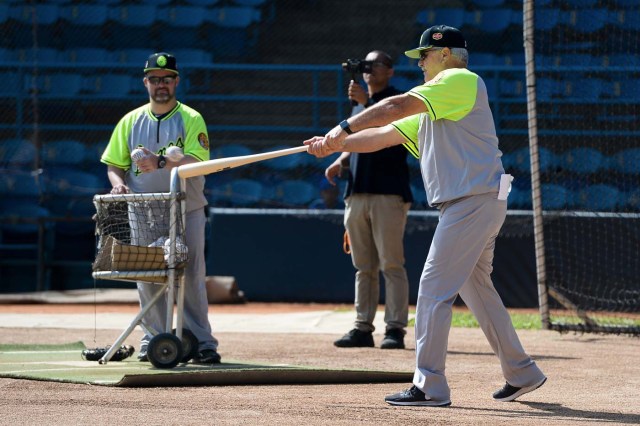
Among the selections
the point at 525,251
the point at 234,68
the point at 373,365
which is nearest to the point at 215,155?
the point at 234,68

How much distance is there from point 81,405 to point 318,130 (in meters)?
9.85

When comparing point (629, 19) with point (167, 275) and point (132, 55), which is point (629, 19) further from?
point (132, 55)

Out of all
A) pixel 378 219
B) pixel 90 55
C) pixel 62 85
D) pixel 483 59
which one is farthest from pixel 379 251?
pixel 90 55

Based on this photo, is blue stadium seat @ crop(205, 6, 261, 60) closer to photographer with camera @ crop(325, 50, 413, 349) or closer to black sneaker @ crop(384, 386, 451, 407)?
photographer with camera @ crop(325, 50, 413, 349)

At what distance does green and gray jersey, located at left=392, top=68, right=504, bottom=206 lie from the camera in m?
5.31

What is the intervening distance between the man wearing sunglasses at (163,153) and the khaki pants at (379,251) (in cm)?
171

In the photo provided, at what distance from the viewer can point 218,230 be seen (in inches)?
533

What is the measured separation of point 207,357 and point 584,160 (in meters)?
5.83

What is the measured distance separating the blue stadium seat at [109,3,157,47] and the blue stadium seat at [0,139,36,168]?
249 cm

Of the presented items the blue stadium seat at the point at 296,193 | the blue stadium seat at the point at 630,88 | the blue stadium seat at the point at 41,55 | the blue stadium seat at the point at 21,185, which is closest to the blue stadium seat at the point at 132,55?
the blue stadium seat at the point at 41,55

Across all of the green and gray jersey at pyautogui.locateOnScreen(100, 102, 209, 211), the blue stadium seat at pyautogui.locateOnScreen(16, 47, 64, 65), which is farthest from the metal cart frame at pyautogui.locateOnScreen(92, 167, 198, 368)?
the blue stadium seat at pyautogui.locateOnScreen(16, 47, 64, 65)

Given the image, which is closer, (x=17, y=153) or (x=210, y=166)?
(x=210, y=166)

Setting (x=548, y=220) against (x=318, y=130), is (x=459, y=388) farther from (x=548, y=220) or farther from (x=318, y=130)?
(x=318, y=130)

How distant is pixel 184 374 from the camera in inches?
241
